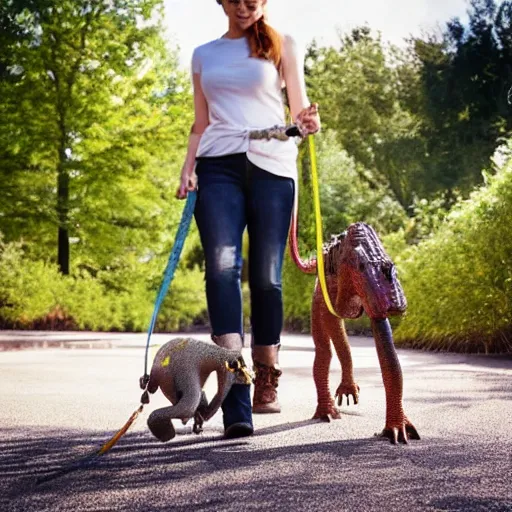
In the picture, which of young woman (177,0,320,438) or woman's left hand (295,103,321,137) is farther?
young woman (177,0,320,438)

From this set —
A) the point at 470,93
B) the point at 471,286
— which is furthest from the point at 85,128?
the point at 470,93

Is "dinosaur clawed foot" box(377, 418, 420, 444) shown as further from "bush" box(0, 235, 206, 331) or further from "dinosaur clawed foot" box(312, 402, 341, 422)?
"bush" box(0, 235, 206, 331)

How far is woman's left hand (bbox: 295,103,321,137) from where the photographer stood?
418 cm

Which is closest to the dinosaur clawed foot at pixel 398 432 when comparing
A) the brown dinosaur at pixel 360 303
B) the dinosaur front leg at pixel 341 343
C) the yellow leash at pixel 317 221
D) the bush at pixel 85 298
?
the brown dinosaur at pixel 360 303

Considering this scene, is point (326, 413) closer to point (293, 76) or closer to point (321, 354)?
point (321, 354)

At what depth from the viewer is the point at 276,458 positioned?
12.5 feet

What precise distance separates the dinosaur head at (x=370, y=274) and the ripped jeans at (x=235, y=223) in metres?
0.32

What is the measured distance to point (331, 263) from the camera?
4.67 m

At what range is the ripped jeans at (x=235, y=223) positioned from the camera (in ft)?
14.2

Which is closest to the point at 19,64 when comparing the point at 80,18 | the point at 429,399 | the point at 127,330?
the point at 80,18

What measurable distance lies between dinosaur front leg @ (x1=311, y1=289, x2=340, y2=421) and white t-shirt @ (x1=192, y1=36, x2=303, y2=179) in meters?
0.81

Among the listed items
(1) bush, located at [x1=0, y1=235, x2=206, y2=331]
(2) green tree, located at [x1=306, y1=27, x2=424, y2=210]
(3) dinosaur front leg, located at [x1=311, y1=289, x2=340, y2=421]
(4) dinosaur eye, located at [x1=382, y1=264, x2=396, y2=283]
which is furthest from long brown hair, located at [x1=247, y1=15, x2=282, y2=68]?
(2) green tree, located at [x1=306, y1=27, x2=424, y2=210]

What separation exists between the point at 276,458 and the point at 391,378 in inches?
24.8

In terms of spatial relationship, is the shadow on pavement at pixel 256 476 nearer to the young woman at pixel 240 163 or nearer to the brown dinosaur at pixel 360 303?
the brown dinosaur at pixel 360 303
